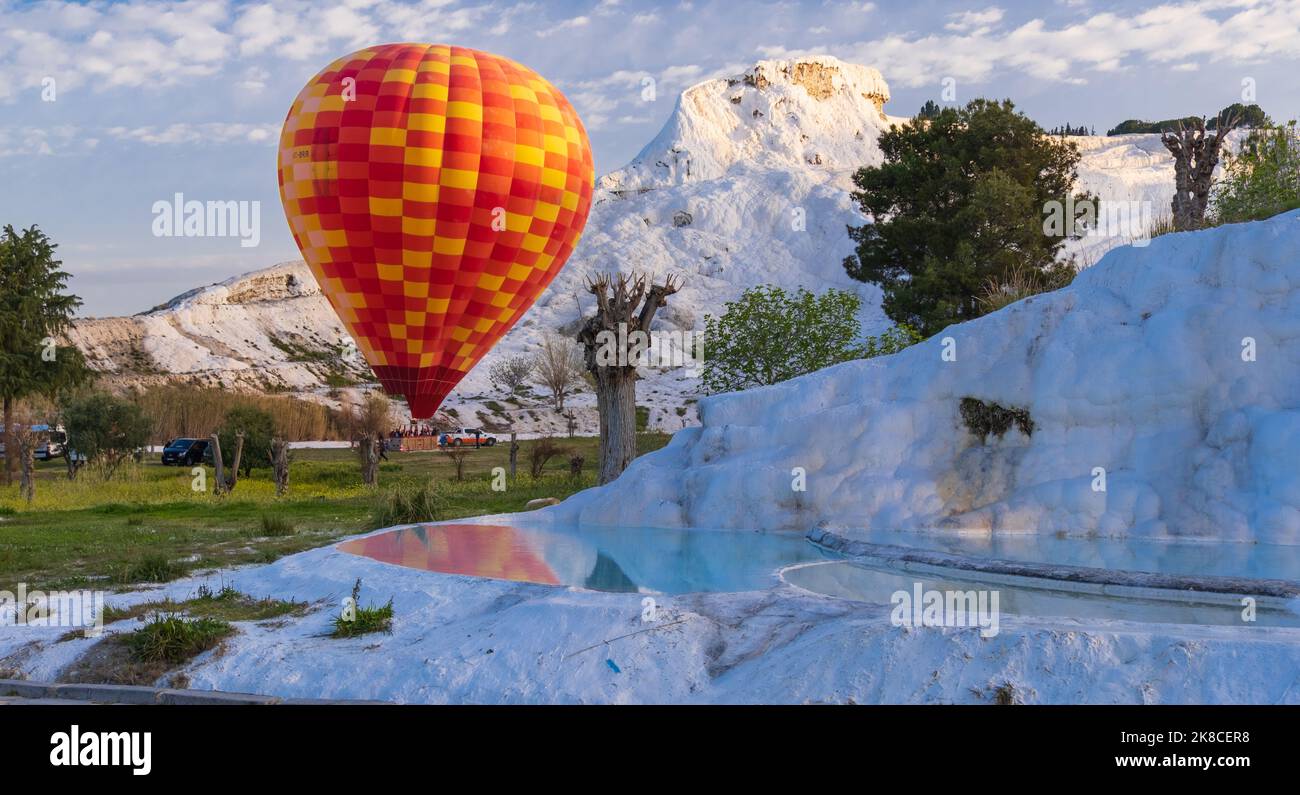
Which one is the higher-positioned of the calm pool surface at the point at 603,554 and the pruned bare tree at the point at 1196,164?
the pruned bare tree at the point at 1196,164

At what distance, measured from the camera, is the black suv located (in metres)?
42.3

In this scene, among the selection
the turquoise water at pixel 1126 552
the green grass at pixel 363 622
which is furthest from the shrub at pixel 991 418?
the green grass at pixel 363 622

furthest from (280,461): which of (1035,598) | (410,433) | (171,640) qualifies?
(410,433)

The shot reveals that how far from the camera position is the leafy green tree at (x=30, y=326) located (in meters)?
33.1

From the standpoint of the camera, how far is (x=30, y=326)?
33.9 metres

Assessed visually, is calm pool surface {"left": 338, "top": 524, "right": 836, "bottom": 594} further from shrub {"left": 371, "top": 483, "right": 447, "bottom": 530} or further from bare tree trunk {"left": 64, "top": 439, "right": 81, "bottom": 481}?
bare tree trunk {"left": 64, "top": 439, "right": 81, "bottom": 481}

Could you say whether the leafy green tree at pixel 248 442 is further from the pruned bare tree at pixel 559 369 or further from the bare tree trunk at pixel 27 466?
the pruned bare tree at pixel 559 369

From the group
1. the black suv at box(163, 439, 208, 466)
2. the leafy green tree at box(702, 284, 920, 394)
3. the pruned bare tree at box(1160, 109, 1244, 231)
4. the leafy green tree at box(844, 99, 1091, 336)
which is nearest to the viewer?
the pruned bare tree at box(1160, 109, 1244, 231)

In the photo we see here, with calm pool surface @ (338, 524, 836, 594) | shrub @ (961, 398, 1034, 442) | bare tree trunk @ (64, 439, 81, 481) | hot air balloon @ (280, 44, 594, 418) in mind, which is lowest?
calm pool surface @ (338, 524, 836, 594)

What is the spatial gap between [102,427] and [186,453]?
4004mm

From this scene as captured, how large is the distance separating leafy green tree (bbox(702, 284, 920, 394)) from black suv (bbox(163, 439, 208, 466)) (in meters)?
21.5

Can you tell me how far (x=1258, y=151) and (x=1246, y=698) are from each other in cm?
3087

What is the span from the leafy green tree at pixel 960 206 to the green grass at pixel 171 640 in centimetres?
2959

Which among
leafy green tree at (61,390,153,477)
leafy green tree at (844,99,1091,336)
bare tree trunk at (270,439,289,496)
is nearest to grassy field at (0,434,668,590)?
bare tree trunk at (270,439,289,496)
